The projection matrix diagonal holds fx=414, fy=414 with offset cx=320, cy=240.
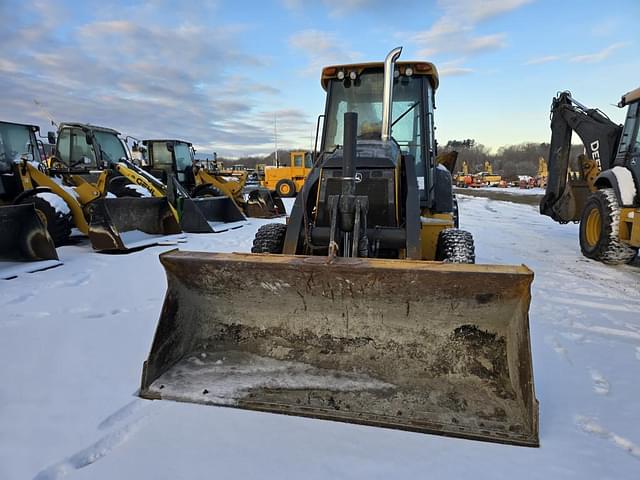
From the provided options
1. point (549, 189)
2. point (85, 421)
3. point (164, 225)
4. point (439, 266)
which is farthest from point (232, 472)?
point (549, 189)

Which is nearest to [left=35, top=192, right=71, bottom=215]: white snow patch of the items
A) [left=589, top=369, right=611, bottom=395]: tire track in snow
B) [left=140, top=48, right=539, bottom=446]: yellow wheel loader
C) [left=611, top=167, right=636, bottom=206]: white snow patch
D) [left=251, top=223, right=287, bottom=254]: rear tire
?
[left=251, top=223, right=287, bottom=254]: rear tire

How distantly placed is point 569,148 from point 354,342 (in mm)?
7638

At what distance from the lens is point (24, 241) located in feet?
18.5

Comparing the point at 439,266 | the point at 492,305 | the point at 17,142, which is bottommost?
the point at 492,305

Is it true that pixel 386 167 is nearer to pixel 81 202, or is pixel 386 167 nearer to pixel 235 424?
pixel 235 424

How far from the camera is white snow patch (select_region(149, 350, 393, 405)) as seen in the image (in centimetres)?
239

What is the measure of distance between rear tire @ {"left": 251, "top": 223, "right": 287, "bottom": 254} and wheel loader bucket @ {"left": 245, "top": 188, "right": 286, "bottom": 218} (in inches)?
358

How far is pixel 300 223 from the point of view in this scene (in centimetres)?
359

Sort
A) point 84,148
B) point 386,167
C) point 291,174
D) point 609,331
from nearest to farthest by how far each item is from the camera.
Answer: point 609,331, point 386,167, point 84,148, point 291,174

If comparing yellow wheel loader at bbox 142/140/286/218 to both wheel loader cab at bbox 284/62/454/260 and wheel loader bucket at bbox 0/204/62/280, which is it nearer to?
wheel loader bucket at bbox 0/204/62/280

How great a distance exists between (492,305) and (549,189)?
23.5ft

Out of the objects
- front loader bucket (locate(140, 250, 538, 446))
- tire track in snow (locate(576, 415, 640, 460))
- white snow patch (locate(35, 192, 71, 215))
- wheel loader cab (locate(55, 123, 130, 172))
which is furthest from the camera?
wheel loader cab (locate(55, 123, 130, 172))

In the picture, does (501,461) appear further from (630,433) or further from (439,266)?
(439,266)

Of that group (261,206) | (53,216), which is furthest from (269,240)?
(261,206)
